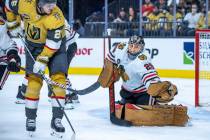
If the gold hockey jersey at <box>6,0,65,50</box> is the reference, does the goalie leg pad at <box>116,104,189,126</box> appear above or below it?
below

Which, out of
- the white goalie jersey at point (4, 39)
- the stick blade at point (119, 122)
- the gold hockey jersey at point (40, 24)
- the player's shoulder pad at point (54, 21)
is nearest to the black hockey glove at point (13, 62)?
the white goalie jersey at point (4, 39)

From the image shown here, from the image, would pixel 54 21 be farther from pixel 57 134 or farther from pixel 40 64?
pixel 57 134

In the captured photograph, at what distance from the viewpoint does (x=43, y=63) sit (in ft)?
14.5

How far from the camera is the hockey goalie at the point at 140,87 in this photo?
515 cm

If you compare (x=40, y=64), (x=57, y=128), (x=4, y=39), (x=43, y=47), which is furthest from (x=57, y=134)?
(x=4, y=39)

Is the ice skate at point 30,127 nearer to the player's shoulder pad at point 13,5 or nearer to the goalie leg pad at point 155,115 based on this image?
the player's shoulder pad at point 13,5

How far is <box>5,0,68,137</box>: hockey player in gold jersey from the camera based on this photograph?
4.39m

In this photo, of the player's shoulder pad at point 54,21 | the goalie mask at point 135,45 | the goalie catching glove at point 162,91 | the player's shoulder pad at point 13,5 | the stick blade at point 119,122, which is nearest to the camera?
the player's shoulder pad at point 54,21

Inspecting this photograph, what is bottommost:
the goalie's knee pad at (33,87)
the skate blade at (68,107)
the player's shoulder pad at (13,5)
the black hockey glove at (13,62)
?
the skate blade at (68,107)

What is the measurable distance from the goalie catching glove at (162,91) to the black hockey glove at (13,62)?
1086mm

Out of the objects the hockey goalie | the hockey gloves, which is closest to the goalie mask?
the hockey goalie

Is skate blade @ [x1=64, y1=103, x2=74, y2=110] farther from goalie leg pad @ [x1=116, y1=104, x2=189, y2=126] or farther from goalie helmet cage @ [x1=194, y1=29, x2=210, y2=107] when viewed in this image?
goalie helmet cage @ [x1=194, y1=29, x2=210, y2=107]

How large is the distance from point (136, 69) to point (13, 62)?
1.09m

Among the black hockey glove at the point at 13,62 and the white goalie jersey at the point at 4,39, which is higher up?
the white goalie jersey at the point at 4,39
